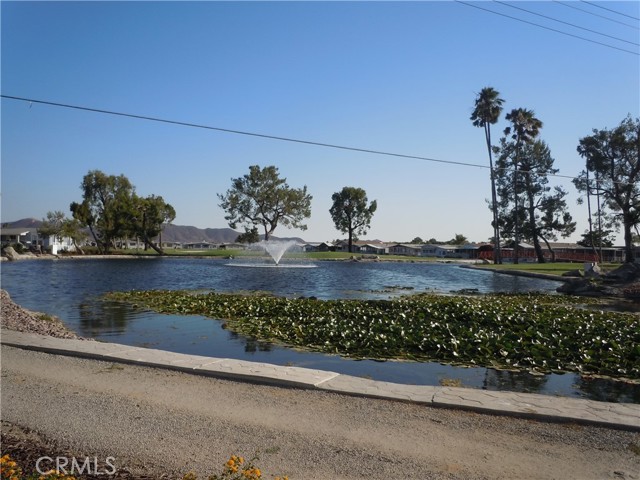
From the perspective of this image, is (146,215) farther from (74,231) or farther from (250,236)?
(250,236)

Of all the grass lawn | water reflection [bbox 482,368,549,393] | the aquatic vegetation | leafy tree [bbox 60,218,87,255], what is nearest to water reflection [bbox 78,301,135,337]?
the aquatic vegetation

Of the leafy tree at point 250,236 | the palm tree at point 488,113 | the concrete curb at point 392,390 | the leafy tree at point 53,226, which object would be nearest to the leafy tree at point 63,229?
the leafy tree at point 53,226

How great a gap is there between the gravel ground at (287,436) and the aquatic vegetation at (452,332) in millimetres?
4121

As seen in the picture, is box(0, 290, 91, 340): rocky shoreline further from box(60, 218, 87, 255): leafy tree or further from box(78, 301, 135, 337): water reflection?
box(60, 218, 87, 255): leafy tree

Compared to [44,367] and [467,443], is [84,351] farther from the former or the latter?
[467,443]

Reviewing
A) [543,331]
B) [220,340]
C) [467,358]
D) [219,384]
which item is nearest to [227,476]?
[219,384]

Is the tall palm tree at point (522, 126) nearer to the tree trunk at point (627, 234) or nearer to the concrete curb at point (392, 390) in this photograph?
the tree trunk at point (627, 234)

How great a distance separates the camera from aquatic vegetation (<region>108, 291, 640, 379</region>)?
1016 centimetres

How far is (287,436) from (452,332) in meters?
7.91

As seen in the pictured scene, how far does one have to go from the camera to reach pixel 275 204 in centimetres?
10819

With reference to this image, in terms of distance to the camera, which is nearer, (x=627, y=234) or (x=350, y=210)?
(x=627, y=234)

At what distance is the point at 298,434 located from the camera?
5.54 meters

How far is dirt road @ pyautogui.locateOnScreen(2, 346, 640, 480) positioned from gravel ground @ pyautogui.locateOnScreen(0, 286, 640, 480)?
1 centimetres

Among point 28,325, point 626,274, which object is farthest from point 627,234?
point 28,325
